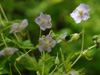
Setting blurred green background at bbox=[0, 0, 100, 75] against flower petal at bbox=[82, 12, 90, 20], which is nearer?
flower petal at bbox=[82, 12, 90, 20]

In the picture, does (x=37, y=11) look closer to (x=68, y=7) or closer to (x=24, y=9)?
(x=24, y=9)

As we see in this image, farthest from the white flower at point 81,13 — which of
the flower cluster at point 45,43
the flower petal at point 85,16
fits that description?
the flower cluster at point 45,43

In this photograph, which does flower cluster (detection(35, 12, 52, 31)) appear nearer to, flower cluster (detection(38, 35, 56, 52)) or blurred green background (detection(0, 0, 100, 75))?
flower cluster (detection(38, 35, 56, 52))

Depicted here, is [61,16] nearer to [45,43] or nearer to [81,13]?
[81,13]

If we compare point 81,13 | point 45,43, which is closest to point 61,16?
→ point 81,13

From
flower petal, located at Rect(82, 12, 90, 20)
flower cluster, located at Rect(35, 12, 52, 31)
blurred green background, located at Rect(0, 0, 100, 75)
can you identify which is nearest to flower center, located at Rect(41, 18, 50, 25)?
flower cluster, located at Rect(35, 12, 52, 31)

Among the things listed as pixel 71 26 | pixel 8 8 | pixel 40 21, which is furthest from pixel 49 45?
pixel 71 26
